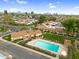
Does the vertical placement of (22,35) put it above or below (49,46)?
above

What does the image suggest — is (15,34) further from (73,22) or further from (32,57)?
(73,22)

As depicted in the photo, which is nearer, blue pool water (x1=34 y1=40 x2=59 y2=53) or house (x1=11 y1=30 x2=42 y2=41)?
blue pool water (x1=34 y1=40 x2=59 y2=53)

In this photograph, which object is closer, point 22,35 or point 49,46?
point 49,46

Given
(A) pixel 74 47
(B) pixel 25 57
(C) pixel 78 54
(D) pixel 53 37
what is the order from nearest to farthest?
(B) pixel 25 57
(C) pixel 78 54
(A) pixel 74 47
(D) pixel 53 37

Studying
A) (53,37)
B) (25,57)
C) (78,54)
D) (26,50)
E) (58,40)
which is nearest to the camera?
(25,57)

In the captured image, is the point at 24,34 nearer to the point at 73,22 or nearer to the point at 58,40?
the point at 58,40

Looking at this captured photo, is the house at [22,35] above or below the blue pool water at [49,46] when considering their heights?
above

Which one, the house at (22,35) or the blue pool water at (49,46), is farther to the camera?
the house at (22,35)

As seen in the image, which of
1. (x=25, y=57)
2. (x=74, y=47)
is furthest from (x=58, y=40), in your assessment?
(x=25, y=57)

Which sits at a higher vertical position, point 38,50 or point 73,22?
point 73,22

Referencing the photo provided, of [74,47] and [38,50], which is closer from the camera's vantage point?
[38,50]

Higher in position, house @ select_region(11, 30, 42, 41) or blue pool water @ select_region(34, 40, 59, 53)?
house @ select_region(11, 30, 42, 41)
